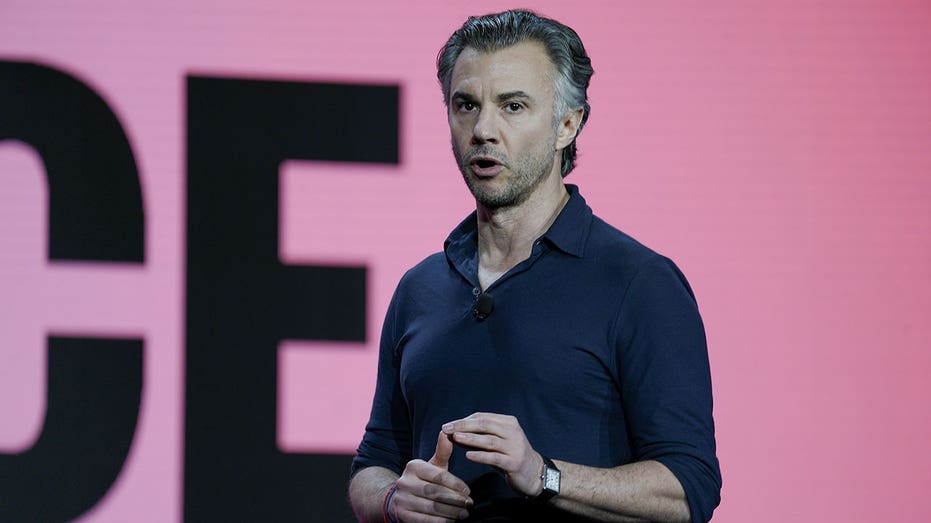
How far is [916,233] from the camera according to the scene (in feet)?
8.83

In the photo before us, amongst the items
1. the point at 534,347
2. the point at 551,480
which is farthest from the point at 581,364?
the point at 551,480

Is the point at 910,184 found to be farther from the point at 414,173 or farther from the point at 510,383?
the point at 510,383

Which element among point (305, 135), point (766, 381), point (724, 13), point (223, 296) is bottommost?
point (766, 381)

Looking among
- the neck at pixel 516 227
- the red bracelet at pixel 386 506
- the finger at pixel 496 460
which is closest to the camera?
the finger at pixel 496 460

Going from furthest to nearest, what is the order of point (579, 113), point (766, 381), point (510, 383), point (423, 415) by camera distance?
point (766, 381) < point (579, 113) < point (423, 415) < point (510, 383)

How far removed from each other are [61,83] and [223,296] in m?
0.68

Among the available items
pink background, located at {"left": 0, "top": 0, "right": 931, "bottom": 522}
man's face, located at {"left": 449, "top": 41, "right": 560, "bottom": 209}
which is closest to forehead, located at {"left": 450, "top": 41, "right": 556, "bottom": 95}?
man's face, located at {"left": 449, "top": 41, "right": 560, "bottom": 209}

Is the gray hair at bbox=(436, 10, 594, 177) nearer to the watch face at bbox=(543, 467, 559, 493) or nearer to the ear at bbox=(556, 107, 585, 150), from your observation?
the ear at bbox=(556, 107, 585, 150)

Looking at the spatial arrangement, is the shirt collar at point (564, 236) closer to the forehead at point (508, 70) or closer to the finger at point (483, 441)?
the forehead at point (508, 70)

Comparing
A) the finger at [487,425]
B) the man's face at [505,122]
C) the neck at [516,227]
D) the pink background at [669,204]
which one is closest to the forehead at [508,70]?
the man's face at [505,122]

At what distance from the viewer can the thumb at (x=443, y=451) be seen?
1.36 meters

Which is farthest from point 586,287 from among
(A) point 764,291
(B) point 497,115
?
Result: (A) point 764,291

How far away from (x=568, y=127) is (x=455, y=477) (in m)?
0.59

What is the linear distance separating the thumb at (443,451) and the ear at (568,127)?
520 millimetres
